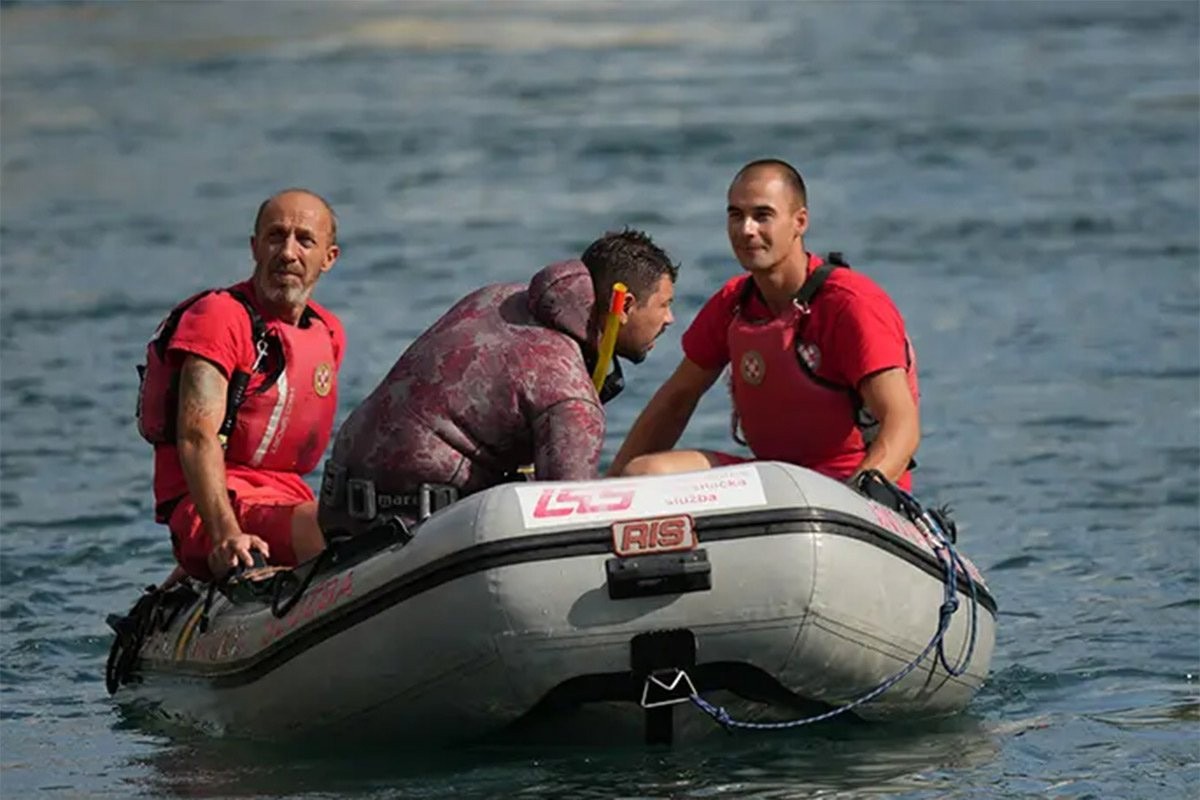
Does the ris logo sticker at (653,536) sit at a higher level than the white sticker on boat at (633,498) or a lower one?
lower

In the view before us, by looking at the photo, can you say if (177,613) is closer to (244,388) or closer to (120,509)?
(244,388)

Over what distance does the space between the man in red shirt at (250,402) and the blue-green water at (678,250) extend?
602 mm

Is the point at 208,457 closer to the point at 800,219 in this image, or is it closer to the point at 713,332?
the point at 713,332

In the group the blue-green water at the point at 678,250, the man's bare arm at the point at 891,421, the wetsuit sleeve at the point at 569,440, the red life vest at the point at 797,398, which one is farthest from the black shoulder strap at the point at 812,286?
the blue-green water at the point at 678,250

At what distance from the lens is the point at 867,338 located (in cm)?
786

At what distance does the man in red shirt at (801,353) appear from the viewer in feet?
25.8

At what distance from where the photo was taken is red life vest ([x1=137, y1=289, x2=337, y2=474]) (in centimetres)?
797

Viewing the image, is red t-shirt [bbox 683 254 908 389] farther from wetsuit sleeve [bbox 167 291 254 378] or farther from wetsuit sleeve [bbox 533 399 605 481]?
wetsuit sleeve [bbox 167 291 254 378]

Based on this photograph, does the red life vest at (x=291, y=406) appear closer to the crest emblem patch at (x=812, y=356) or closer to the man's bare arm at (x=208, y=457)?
the man's bare arm at (x=208, y=457)

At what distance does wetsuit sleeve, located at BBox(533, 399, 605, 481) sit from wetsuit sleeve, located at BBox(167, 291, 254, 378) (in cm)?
103

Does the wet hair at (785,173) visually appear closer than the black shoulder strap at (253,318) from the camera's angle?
No

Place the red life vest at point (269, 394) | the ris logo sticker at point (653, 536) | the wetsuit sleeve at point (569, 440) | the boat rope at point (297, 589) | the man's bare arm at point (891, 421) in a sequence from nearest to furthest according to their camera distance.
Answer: the ris logo sticker at point (653, 536)
the wetsuit sleeve at point (569, 440)
the boat rope at point (297, 589)
the man's bare arm at point (891, 421)
the red life vest at point (269, 394)

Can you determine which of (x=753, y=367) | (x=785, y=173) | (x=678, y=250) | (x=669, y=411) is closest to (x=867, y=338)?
(x=753, y=367)

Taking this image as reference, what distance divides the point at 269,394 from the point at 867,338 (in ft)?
5.53
